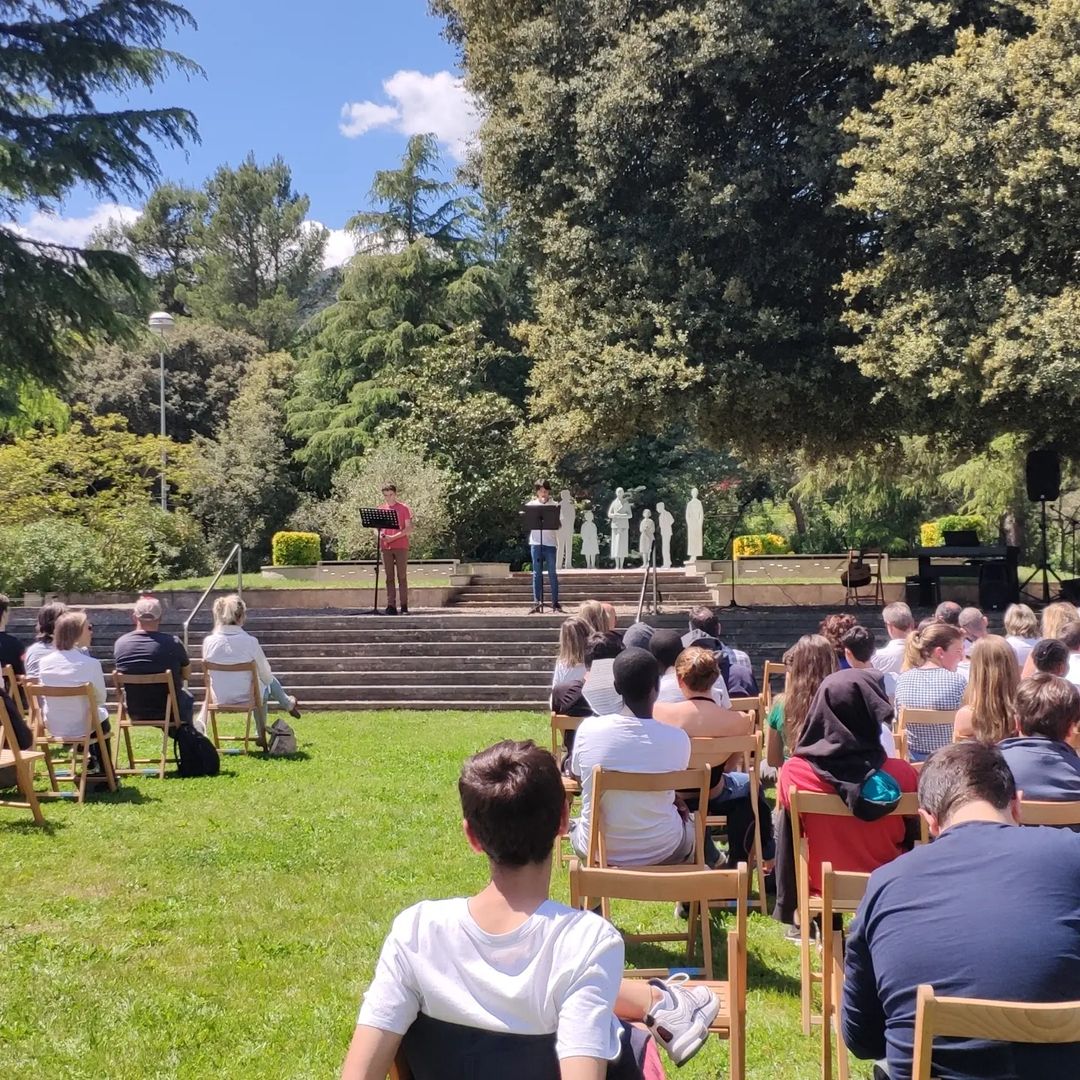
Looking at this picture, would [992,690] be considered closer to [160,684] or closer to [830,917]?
[830,917]

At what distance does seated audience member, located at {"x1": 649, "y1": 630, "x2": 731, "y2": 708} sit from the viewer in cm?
648

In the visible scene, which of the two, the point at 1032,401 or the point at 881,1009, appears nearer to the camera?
the point at 881,1009

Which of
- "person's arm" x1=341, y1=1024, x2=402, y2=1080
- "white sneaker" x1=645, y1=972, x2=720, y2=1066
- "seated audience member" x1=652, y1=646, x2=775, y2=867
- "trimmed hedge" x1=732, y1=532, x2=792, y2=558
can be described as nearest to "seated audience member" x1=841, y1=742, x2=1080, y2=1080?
"white sneaker" x1=645, y1=972, x2=720, y2=1066

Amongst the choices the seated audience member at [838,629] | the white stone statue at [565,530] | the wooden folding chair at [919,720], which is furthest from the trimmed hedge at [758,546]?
the wooden folding chair at [919,720]

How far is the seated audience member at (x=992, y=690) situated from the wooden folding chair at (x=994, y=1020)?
9.73ft

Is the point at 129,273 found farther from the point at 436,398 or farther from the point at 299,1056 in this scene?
the point at 299,1056

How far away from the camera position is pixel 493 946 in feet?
7.64

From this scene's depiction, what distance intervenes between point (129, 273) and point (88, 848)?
1382 cm

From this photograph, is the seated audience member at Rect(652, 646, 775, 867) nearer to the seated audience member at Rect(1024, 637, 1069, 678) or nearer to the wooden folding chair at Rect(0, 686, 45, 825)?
the seated audience member at Rect(1024, 637, 1069, 678)

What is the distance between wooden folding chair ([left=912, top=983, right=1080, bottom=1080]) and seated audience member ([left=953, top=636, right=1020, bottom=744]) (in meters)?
2.97

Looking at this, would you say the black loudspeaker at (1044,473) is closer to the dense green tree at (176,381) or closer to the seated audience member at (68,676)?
the seated audience member at (68,676)

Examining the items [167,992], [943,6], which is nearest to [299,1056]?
[167,992]

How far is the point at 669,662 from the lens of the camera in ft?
22.4

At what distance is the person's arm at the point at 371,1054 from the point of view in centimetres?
230
